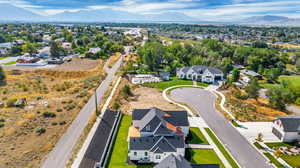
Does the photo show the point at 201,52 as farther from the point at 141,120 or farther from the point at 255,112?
the point at 141,120

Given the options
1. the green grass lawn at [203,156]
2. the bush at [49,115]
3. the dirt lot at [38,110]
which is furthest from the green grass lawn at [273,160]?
the bush at [49,115]

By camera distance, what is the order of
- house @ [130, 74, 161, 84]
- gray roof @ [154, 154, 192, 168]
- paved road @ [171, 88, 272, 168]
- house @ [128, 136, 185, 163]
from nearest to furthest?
gray roof @ [154, 154, 192, 168] → house @ [128, 136, 185, 163] → paved road @ [171, 88, 272, 168] → house @ [130, 74, 161, 84]

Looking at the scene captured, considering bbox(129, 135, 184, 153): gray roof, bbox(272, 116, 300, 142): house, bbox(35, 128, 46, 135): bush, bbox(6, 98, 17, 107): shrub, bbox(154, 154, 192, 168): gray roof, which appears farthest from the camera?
bbox(6, 98, 17, 107): shrub

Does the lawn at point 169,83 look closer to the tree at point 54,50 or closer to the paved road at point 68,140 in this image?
the paved road at point 68,140

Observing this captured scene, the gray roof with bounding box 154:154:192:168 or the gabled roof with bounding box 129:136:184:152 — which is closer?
the gray roof with bounding box 154:154:192:168

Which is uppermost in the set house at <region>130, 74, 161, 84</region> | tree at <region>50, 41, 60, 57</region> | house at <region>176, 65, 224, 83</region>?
tree at <region>50, 41, 60, 57</region>

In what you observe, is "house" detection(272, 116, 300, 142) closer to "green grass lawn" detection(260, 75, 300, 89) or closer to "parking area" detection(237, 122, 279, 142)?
"parking area" detection(237, 122, 279, 142)

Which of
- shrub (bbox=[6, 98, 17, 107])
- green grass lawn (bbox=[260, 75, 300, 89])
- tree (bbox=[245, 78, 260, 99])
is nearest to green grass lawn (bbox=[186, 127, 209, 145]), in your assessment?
tree (bbox=[245, 78, 260, 99])
